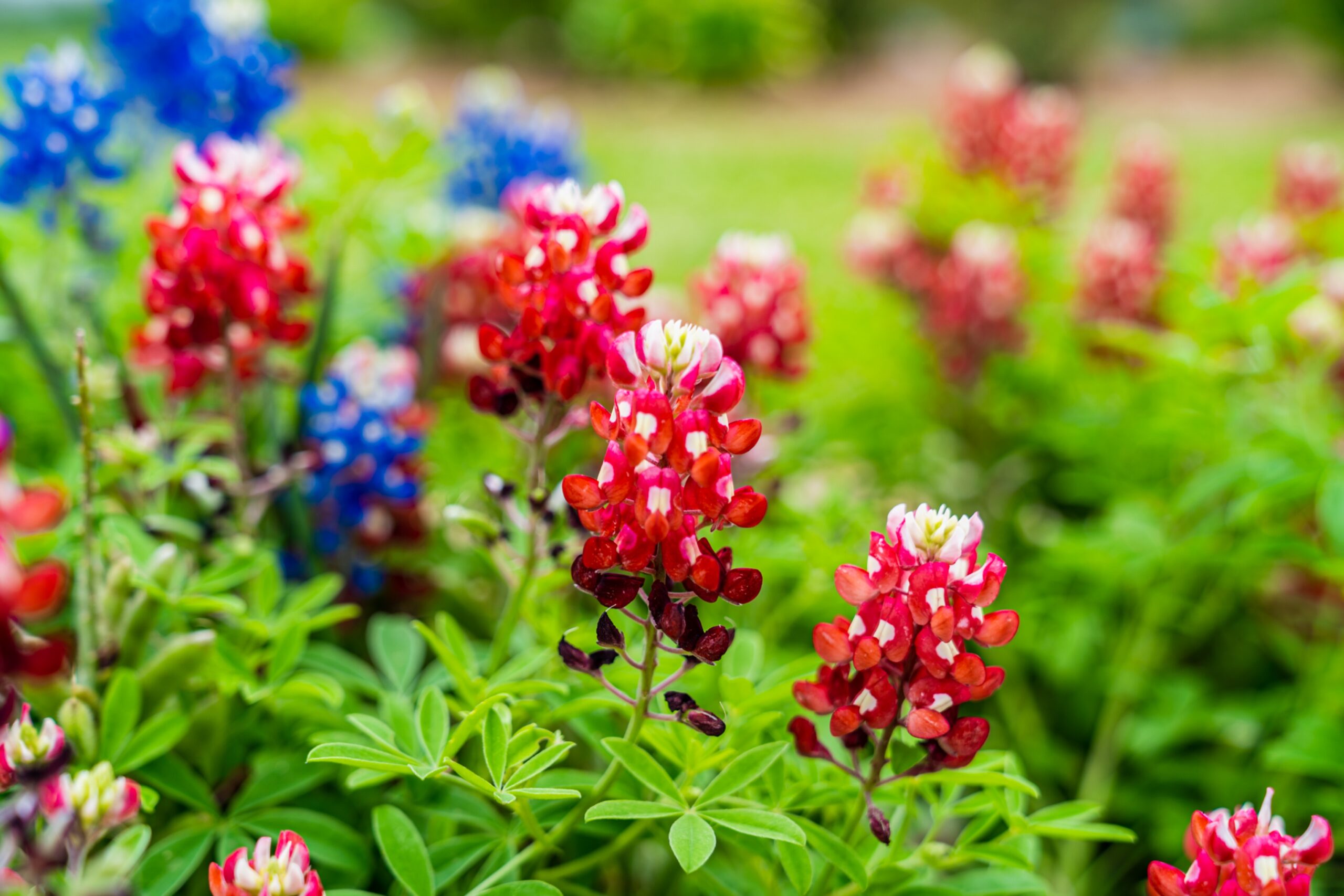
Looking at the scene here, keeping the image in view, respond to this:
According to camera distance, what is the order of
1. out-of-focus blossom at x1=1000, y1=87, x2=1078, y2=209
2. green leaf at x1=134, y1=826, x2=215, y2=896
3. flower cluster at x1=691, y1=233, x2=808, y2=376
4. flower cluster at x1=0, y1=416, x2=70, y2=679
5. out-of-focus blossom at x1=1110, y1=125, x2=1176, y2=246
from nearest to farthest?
A: flower cluster at x1=0, y1=416, x2=70, y2=679
green leaf at x1=134, y1=826, x2=215, y2=896
flower cluster at x1=691, y1=233, x2=808, y2=376
out-of-focus blossom at x1=1000, y1=87, x2=1078, y2=209
out-of-focus blossom at x1=1110, y1=125, x2=1176, y2=246

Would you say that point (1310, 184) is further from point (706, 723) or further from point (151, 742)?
point (151, 742)

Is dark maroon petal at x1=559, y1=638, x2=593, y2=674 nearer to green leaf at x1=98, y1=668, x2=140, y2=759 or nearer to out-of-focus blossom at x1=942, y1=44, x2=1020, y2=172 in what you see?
green leaf at x1=98, y1=668, x2=140, y2=759

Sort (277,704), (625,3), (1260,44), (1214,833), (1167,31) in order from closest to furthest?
(1214,833), (277,704), (625,3), (1260,44), (1167,31)

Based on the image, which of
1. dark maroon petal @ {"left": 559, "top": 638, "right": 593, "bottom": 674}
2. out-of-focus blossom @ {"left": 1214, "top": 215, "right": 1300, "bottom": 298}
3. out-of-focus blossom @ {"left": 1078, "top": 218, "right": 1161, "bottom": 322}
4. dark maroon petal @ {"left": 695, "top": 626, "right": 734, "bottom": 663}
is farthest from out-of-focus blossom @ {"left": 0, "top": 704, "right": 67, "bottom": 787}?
out-of-focus blossom @ {"left": 1078, "top": 218, "right": 1161, "bottom": 322}

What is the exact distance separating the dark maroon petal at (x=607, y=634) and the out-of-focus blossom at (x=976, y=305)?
163 centimetres

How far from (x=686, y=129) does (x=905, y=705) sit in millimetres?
9448

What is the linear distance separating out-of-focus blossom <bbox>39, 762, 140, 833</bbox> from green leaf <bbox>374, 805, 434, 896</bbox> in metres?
0.24

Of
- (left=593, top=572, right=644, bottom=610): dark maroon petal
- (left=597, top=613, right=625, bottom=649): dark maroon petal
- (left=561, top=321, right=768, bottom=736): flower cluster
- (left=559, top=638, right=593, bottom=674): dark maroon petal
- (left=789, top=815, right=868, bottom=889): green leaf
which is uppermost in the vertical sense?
(left=561, top=321, right=768, bottom=736): flower cluster

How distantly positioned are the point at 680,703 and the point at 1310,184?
2889 millimetres

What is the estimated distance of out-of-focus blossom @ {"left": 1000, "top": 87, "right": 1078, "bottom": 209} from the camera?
9.82ft

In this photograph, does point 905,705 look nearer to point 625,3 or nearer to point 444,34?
point 625,3

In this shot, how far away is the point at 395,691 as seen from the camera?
133cm

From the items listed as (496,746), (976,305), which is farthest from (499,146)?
(496,746)

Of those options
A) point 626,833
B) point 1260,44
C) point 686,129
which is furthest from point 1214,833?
point 1260,44
